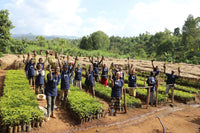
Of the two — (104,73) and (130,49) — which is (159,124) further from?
(130,49)

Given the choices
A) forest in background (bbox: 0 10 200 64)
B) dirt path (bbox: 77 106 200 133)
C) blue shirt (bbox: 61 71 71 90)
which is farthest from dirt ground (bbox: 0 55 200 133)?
forest in background (bbox: 0 10 200 64)

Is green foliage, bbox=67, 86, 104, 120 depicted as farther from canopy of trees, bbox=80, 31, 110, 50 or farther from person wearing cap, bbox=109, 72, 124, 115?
canopy of trees, bbox=80, 31, 110, 50

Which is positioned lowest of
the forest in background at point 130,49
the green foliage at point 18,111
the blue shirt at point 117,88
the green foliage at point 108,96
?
the green foliage at point 108,96

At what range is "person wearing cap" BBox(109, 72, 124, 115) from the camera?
740 cm

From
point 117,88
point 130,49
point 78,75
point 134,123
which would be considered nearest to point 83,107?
point 117,88

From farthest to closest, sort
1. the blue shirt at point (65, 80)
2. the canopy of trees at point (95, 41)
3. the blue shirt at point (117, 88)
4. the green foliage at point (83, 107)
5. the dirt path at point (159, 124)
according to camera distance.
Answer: the canopy of trees at point (95, 41) → the blue shirt at point (65, 80) → the blue shirt at point (117, 88) → the green foliage at point (83, 107) → the dirt path at point (159, 124)

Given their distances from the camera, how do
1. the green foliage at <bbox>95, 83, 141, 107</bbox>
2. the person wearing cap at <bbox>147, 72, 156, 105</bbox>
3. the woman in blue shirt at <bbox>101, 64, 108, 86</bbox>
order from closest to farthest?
1. the green foliage at <bbox>95, 83, 141, 107</bbox>
2. the person wearing cap at <bbox>147, 72, 156, 105</bbox>
3. the woman in blue shirt at <bbox>101, 64, 108, 86</bbox>

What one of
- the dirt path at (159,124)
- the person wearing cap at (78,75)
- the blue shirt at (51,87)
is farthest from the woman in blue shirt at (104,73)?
the blue shirt at (51,87)

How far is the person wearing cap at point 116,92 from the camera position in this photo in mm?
7398

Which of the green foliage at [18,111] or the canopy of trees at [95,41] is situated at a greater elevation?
the canopy of trees at [95,41]

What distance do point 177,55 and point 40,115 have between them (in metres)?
43.3

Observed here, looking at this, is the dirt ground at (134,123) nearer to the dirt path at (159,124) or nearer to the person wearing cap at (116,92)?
the dirt path at (159,124)

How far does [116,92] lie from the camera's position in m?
7.48

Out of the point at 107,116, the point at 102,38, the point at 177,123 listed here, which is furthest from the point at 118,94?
the point at 102,38
